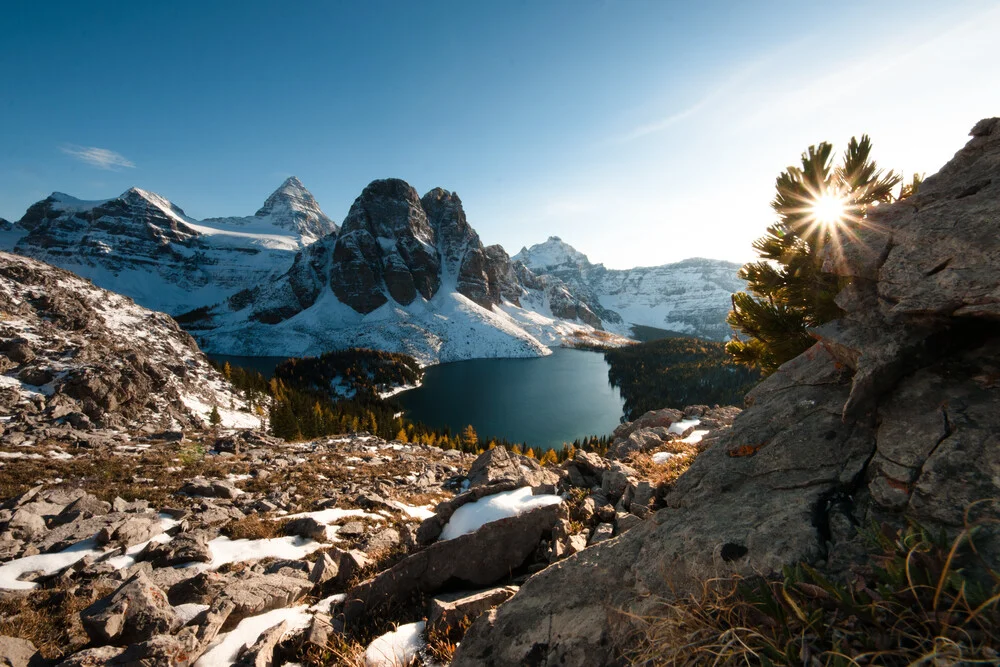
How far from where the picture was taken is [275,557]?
10234 millimetres

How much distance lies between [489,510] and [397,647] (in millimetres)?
3343

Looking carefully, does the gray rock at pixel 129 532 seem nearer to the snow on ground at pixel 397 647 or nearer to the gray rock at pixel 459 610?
the snow on ground at pixel 397 647

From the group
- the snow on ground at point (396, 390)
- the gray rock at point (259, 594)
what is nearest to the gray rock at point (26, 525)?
the gray rock at point (259, 594)

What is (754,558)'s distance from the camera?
3254 millimetres

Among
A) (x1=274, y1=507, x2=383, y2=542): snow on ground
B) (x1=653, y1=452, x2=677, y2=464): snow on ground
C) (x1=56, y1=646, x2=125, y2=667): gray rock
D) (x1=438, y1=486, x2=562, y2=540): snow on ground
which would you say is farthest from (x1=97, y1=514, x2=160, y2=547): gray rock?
(x1=653, y1=452, x2=677, y2=464): snow on ground

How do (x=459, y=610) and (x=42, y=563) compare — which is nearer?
(x=459, y=610)

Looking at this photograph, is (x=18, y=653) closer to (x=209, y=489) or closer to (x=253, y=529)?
(x=253, y=529)

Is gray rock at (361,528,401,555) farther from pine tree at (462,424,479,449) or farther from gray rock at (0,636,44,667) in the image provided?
pine tree at (462,424,479,449)

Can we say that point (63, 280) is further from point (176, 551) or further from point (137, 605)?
point (137, 605)

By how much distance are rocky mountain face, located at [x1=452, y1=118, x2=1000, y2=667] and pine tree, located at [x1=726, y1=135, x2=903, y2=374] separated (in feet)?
1.92

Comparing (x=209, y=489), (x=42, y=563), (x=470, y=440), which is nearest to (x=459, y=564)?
(x=42, y=563)

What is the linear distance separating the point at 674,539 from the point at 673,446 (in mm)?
11025

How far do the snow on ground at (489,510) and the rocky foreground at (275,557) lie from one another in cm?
5

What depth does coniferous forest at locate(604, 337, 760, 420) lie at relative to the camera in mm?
101875
